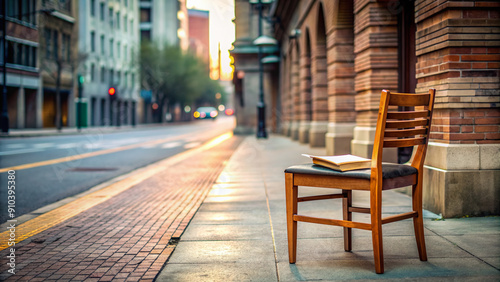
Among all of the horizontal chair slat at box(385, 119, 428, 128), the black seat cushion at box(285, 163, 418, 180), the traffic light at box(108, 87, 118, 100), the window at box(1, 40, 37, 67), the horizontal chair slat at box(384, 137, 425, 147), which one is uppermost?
the window at box(1, 40, 37, 67)

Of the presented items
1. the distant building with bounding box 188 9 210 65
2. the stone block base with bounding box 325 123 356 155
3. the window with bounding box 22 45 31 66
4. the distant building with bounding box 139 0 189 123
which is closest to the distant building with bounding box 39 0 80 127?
the window with bounding box 22 45 31 66

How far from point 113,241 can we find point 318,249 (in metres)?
1.87

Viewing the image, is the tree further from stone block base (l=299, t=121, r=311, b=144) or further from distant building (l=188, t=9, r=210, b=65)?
distant building (l=188, t=9, r=210, b=65)

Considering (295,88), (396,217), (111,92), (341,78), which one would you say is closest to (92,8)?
(111,92)

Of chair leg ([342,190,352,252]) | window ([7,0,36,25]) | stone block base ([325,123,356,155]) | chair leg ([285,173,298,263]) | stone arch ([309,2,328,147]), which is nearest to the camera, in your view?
chair leg ([285,173,298,263])

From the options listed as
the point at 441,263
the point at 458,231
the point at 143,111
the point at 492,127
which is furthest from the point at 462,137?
the point at 143,111

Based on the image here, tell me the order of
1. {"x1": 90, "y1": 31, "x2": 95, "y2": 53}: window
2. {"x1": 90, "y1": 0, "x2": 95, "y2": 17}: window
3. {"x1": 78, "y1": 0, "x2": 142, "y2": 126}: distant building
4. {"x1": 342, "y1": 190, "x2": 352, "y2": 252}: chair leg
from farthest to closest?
{"x1": 90, "y1": 31, "x2": 95, "y2": 53}: window
{"x1": 90, "y1": 0, "x2": 95, "y2": 17}: window
{"x1": 78, "y1": 0, "x2": 142, "y2": 126}: distant building
{"x1": 342, "y1": 190, "x2": 352, "y2": 252}: chair leg

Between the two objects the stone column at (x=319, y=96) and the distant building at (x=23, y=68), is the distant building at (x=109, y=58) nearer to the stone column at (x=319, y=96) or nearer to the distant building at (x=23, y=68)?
the distant building at (x=23, y=68)

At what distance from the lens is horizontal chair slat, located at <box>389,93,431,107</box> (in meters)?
3.51

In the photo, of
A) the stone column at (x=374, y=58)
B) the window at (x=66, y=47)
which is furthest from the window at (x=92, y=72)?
the stone column at (x=374, y=58)

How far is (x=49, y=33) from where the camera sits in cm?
4241

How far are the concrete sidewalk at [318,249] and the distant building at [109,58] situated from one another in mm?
38934

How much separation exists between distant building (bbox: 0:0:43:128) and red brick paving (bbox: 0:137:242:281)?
3283cm

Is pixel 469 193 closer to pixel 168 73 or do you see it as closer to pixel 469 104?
pixel 469 104
